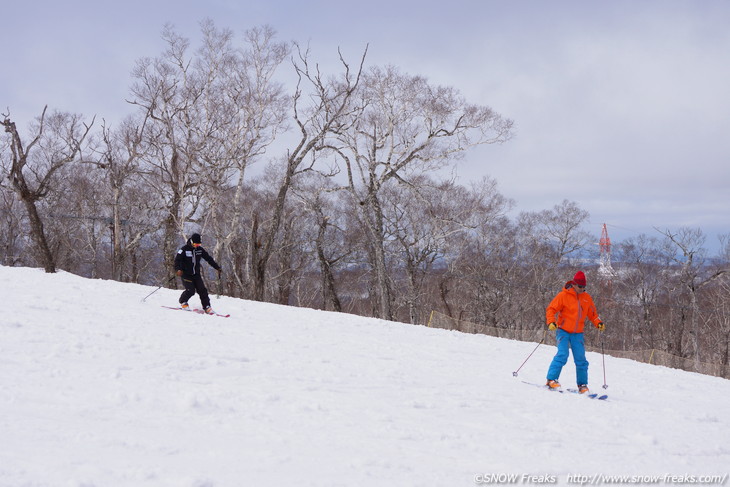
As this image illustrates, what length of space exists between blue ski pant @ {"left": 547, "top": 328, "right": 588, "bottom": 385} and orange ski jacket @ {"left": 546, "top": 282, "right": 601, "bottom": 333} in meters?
0.10

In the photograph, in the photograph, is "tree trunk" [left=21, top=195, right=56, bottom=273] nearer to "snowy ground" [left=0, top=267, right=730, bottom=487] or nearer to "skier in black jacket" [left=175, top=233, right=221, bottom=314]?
"skier in black jacket" [left=175, top=233, right=221, bottom=314]

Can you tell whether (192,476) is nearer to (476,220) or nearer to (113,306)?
(113,306)

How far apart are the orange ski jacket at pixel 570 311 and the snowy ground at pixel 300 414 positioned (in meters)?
1.20

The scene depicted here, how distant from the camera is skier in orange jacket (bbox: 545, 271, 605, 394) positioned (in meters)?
8.53

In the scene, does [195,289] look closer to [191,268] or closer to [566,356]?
[191,268]

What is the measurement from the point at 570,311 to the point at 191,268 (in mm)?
8587

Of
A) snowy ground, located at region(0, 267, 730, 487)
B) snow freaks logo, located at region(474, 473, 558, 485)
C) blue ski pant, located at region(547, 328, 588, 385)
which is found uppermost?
blue ski pant, located at region(547, 328, 588, 385)

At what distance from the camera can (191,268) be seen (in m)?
13.3

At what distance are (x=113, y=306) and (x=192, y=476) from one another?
30.9 feet

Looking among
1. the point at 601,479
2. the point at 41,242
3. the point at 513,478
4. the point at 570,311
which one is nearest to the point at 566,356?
the point at 570,311

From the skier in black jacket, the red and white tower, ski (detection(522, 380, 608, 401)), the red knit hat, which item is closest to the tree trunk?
the skier in black jacket

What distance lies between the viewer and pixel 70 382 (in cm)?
570

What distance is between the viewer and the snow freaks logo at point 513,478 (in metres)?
4.17

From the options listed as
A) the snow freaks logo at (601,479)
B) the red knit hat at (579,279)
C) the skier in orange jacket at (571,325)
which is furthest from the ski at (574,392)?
the snow freaks logo at (601,479)
